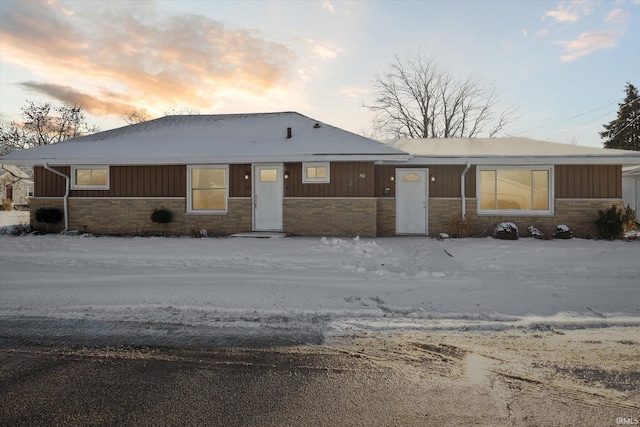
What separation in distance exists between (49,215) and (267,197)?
8.49 m

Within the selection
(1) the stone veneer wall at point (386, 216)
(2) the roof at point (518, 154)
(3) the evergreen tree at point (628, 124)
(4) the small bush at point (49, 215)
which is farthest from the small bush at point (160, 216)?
(3) the evergreen tree at point (628, 124)

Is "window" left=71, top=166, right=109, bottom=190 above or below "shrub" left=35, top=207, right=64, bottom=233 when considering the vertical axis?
above

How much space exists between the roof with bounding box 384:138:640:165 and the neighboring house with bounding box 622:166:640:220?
30.7ft

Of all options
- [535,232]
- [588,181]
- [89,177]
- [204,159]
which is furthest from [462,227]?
[89,177]

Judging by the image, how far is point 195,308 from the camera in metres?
5.30

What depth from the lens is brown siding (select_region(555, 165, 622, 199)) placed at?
1296cm

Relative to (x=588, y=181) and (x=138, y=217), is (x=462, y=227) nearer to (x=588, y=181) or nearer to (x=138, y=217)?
(x=588, y=181)

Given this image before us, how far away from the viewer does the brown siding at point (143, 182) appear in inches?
543

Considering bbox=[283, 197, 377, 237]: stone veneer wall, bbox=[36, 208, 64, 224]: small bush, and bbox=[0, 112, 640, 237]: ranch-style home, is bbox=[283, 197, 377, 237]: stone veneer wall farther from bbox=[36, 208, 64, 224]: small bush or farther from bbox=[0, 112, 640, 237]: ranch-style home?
A: bbox=[36, 208, 64, 224]: small bush

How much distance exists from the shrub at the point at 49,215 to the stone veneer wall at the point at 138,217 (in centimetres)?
26

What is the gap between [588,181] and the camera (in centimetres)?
1305

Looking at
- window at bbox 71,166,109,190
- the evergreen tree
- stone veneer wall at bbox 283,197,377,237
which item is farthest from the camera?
the evergreen tree

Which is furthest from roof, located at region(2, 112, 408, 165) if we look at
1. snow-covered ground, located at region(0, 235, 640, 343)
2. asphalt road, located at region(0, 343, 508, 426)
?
asphalt road, located at region(0, 343, 508, 426)

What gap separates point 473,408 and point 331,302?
119 inches
